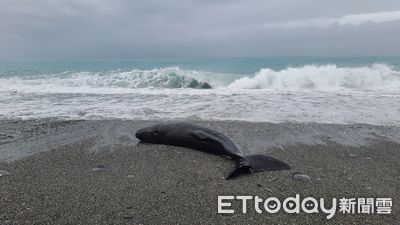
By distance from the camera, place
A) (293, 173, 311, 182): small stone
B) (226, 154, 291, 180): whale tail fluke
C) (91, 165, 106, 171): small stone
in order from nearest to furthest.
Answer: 1. (293, 173, 311, 182): small stone
2. (226, 154, 291, 180): whale tail fluke
3. (91, 165, 106, 171): small stone

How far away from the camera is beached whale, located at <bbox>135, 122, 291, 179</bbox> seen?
5.68 meters

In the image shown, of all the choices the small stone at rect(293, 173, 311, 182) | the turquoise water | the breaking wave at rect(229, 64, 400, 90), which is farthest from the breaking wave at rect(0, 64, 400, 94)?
the small stone at rect(293, 173, 311, 182)

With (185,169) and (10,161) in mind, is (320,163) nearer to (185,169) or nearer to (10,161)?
(185,169)

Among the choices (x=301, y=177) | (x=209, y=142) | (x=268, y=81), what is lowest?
(x=268, y=81)

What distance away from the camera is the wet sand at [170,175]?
414 centimetres

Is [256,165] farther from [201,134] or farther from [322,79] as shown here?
[322,79]

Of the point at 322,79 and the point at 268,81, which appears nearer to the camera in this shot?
the point at 322,79

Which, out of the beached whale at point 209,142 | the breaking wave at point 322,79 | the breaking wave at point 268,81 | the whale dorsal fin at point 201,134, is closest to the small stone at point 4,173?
the beached whale at point 209,142

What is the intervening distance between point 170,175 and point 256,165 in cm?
124

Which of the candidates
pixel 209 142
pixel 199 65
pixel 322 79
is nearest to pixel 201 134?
pixel 209 142

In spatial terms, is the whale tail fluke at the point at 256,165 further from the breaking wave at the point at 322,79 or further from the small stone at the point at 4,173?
the breaking wave at the point at 322,79

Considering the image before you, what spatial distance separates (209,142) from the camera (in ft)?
22.1

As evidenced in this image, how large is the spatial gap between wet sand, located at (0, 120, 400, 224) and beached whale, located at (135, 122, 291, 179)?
0.63 feet

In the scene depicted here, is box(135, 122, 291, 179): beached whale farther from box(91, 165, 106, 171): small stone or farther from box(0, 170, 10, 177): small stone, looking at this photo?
box(0, 170, 10, 177): small stone
